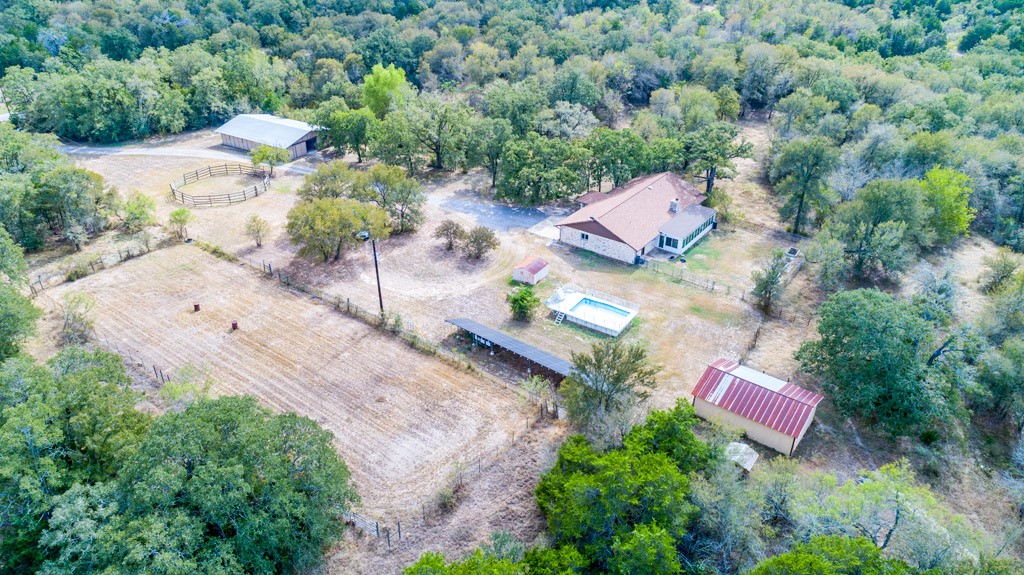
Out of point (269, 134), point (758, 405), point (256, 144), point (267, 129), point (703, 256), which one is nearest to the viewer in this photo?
point (758, 405)

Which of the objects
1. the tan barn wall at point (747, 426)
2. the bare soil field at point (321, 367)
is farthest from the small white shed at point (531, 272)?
the tan barn wall at point (747, 426)

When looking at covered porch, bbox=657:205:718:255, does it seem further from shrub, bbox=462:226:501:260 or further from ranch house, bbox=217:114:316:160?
ranch house, bbox=217:114:316:160

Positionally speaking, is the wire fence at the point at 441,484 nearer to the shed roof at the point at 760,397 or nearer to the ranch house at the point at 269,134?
the shed roof at the point at 760,397

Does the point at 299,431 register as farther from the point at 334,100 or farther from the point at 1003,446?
the point at 334,100

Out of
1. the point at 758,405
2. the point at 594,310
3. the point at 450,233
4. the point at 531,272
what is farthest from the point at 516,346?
the point at 450,233

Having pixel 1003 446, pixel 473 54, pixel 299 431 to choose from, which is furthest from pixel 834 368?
pixel 473 54

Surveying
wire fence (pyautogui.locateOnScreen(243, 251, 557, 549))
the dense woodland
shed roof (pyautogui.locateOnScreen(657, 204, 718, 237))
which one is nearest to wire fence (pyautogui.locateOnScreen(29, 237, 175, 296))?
the dense woodland

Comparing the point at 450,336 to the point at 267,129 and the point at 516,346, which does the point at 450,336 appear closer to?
the point at 516,346
